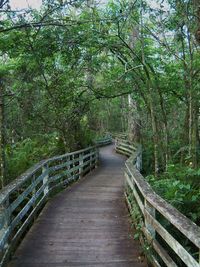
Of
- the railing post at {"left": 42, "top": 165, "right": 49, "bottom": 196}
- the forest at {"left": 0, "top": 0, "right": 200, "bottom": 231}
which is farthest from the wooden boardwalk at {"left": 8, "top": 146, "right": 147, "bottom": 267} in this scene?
the forest at {"left": 0, "top": 0, "right": 200, "bottom": 231}

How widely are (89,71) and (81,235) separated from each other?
10089 mm

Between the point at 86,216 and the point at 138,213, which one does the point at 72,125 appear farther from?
the point at 138,213

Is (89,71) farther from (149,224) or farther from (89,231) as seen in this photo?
(149,224)

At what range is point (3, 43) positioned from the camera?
10.8 metres

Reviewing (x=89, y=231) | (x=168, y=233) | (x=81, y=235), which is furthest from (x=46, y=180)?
(x=168, y=233)

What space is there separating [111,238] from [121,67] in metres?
11.1

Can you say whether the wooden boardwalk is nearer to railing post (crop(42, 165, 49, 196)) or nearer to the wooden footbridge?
the wooden footbridge

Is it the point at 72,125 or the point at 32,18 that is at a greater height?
the point at 32,18

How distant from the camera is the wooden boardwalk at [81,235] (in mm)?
5262

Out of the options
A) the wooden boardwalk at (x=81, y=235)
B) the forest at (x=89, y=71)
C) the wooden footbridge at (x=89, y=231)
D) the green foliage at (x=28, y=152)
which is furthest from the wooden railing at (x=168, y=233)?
the green foliage at (x=28, y=152)

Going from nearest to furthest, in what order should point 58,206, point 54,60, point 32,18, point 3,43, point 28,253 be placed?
point 28,253
point 58,206
point 32,18
point 3,43
point 54,60

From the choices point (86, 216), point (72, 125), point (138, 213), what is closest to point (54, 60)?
point (72, 125)

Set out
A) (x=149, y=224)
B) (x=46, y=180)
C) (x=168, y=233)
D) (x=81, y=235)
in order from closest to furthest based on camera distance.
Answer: (x=168, y=233) < (x=149, y=224) < (x=81, y=235) < (x=46, y=180)

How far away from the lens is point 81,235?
644cm
